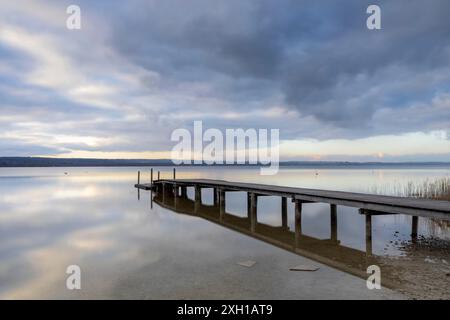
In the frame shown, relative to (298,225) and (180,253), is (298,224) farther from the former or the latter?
(180,253)

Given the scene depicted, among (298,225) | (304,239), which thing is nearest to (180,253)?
(298,225)

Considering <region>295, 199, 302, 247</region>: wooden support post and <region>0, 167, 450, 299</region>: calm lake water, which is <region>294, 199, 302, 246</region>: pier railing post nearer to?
<region>295, 199, 302, 247</region>: wooden support post

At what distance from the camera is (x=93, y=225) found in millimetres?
15898

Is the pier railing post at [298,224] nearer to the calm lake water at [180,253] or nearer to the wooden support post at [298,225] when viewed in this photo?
the wooden support post at [298,225]

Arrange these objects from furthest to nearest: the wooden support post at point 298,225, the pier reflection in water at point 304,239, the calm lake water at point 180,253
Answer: the wooden support post at point 298,225, the pier reflection in water at point 304,239, the calm lake water at point 180,253

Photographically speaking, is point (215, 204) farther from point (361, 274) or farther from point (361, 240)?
point (361, 274)

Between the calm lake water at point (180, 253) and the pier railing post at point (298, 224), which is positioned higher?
the pier railing post at point (298, 224)

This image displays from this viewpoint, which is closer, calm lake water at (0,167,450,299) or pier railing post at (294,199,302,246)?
calm lake water at (0,167,450,299)

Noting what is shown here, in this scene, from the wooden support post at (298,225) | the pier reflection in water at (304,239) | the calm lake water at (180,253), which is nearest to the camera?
the calm lake water at (180,253)

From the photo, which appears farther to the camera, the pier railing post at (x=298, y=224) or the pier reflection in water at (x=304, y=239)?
the pier railing post at (x=298, y=224)

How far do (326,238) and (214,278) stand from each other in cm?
607

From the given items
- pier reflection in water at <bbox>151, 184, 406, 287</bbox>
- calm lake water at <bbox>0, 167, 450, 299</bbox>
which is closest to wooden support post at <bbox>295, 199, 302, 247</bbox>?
pier reflection in water at <bbox>151, 184, 406, 287</bbox>

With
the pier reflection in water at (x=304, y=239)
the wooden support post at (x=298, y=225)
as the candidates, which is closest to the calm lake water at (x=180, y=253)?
the pier reflection in water at (x=304, y=239)
